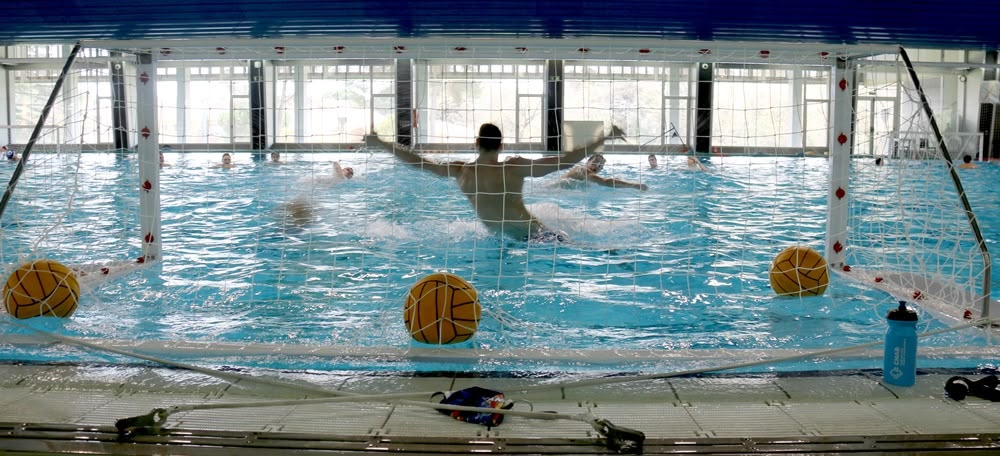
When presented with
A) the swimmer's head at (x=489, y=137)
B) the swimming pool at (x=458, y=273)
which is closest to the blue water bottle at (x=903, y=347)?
the swimming pool at (x=458, y=273)

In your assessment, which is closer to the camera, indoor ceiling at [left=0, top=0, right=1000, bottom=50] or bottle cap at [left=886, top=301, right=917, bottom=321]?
bottle cap at [left=886, top=301, right=917, bottom=321]

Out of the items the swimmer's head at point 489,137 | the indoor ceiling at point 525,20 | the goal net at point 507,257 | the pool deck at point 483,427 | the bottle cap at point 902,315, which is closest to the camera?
the pool deck at point 483,427

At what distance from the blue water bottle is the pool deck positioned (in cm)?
7

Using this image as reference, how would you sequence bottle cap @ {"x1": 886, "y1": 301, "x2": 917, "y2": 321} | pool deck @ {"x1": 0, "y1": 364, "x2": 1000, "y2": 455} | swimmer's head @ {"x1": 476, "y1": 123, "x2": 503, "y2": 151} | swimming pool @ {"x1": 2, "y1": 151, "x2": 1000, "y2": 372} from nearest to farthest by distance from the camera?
1. pool deck @ {"x1": 0, "y1": 364, "x2": 1000, "y2": 455}
2. bottle cap @ {"x1": 886, "y1": 301, "x2": 917, "y2": 321}
3. swimming pool @ {"x1": 2, "y1": 151, "x2": 1000, "y2": 372}
4. swimmer's head @ {"x1": 476, "y1": 123, "x2": 503, "y2": 151}

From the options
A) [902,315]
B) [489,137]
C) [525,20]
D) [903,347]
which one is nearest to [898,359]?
[903,347]

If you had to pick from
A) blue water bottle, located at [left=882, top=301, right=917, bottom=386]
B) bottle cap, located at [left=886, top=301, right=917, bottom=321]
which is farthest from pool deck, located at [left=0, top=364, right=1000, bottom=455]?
bottle cap, located at [left=886, top=301, right=917, bottom=321]

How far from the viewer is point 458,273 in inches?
286

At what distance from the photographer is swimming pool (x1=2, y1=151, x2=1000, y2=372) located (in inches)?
167

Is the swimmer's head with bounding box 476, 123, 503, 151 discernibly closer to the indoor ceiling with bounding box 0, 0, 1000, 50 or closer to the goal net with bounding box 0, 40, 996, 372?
the goal net with bounding box 0, 40, 996, 372

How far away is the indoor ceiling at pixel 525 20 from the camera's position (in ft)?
14.9

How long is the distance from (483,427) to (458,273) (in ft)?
14.4

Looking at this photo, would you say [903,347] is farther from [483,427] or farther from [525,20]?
[525,20]

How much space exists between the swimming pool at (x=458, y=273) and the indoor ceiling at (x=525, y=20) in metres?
1.32

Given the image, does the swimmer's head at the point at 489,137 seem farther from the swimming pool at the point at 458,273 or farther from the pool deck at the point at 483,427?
the pool deck at the point at 483,427
